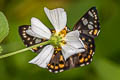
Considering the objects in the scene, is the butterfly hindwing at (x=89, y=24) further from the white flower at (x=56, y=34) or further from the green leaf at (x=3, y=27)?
the green leaf at (x=3, y=27)

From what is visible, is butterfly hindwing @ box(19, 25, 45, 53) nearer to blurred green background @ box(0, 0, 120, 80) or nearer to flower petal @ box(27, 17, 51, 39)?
flower petal @ box(27, 17, 51, 39)

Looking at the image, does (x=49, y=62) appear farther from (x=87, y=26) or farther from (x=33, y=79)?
(x=33, y=79)

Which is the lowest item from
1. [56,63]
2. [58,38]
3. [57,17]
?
[56,63]

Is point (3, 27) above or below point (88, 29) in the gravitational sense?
above

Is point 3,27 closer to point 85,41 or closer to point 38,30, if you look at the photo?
point 38,30

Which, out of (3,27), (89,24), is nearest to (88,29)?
(89,24)

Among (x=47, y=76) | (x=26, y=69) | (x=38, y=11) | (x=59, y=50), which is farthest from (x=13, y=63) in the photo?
(x=59, y=50)
